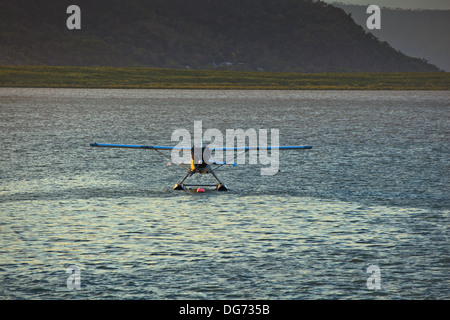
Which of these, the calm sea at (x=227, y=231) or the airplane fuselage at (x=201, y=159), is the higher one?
the airplane fuselage at (x=201, y=159)

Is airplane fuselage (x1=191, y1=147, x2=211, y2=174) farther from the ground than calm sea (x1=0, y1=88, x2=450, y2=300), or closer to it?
farther from the ground

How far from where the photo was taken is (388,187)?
164 feet

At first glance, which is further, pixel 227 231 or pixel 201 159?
pixel 201 159

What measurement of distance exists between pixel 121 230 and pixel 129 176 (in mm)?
19898

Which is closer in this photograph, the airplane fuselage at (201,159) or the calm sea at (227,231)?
the calm sea at (227,231)

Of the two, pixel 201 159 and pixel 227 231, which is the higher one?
pixel 201 159

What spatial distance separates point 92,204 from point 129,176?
41.7ft

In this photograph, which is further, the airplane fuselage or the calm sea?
the airplane fuselage

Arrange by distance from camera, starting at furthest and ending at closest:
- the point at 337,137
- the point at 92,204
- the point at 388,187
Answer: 1. the point at 337,137
2. the point at 388,187
3. the point at 92,204

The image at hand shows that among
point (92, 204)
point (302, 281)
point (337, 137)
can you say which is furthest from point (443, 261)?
point (337, 137)

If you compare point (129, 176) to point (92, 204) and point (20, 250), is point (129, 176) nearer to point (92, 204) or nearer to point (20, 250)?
point (92, 204)
